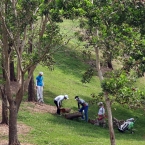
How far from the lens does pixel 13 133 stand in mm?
14594

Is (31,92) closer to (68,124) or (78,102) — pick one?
(78,102)

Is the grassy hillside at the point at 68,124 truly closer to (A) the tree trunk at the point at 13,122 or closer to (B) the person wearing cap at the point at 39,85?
(B) the person wearing cap at the point at 39,85

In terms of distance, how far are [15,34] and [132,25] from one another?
3.95 m

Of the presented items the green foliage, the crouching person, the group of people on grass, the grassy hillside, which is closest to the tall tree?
the green foliage

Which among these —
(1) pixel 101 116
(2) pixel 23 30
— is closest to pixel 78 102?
(1) pixel 101 116

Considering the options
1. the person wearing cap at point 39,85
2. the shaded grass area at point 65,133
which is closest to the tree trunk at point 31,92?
the person wearing cap at point 39,85

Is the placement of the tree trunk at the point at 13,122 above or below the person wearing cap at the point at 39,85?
below

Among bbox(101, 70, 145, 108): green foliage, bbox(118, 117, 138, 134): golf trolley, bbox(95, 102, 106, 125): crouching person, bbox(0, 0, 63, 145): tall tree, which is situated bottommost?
bbox(118, 117, 138, 134): golf trolley

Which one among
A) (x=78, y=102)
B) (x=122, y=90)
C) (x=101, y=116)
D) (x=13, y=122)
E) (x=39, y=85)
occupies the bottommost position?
(x=101, y=116)

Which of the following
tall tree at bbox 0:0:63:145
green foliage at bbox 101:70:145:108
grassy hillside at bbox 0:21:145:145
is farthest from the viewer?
grassy hillside at bbox 0:21:145:145

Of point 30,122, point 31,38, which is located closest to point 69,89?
point 30,122

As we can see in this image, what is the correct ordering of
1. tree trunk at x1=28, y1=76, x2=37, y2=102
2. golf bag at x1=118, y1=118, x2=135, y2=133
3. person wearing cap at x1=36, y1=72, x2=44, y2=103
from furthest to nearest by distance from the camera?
person wearing cap at x1=36, y1=72, x2=44, y2=103
tree trunk at x1=28, y1=76, x2=37, y2=102
golf bag at x1=118, y1=118, x2=135, y2=133

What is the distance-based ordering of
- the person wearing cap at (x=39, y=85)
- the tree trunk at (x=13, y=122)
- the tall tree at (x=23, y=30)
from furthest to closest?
the person wearing cap at (x=39, y=85) → the tree trunk at (x=13, y=122) → the tall tree at (x=23, y=30)

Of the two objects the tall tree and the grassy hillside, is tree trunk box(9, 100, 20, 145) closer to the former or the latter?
the tall tree
